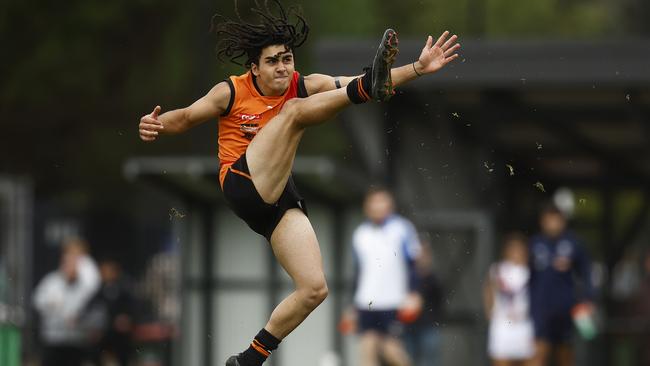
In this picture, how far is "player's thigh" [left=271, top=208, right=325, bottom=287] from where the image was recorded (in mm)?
9797

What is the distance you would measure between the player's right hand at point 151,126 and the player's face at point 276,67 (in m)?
0.64

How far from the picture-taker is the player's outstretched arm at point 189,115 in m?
9.76

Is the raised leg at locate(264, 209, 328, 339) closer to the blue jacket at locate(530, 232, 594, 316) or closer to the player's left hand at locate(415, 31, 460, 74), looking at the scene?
the player's left hand at locate(415, 31, 460, 74)

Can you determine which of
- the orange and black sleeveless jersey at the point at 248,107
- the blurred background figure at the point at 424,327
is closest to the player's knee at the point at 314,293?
the orange and black sleeveless jersey at the point at 248,107

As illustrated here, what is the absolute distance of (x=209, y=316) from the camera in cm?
1858


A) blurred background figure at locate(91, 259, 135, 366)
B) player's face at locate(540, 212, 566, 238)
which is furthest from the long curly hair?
blurred background figure at locate(91, 259, 135, 366)

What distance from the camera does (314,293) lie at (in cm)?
980

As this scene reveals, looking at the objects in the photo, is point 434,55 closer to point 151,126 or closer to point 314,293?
point 314,293

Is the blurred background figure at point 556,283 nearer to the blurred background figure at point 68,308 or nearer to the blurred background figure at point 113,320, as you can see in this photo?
the blurred background figure at point 113,320

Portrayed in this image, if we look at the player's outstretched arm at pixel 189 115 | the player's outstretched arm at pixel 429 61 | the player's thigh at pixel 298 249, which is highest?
the player's outstretched arm at pixel 429 61

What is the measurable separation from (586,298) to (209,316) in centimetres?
455

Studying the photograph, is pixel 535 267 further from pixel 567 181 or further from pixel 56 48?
pixel 56 48

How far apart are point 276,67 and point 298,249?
103 cm

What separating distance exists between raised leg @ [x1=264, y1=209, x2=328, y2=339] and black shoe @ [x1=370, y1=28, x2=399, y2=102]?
102cm
